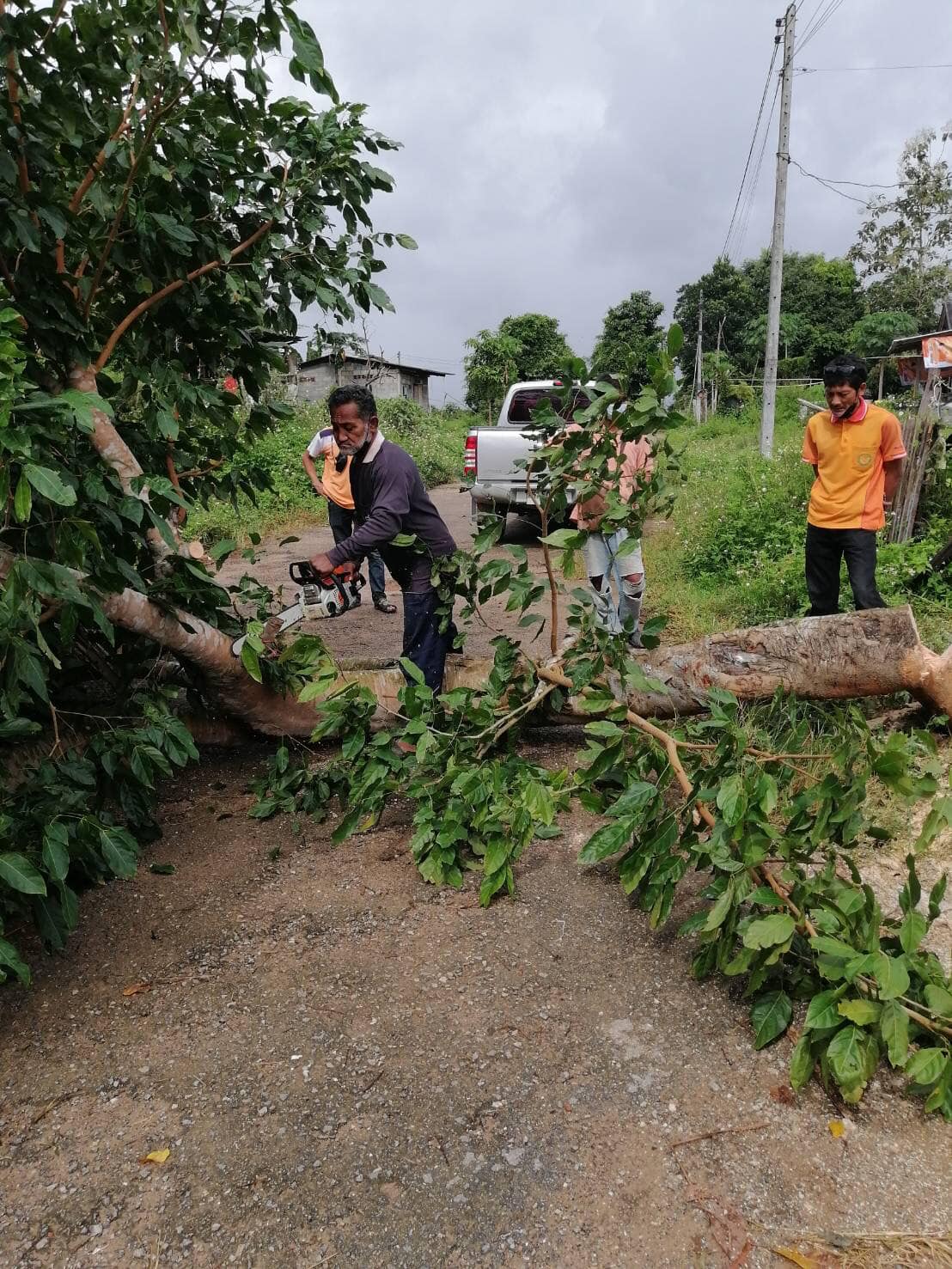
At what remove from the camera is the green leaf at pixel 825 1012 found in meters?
1.83

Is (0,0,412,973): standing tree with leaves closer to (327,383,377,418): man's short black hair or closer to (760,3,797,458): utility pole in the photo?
(327,383,377,418): man's short black hair

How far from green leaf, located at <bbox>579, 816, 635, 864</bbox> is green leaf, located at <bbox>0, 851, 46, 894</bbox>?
4.60 ft

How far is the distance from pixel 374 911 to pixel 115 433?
198 cm

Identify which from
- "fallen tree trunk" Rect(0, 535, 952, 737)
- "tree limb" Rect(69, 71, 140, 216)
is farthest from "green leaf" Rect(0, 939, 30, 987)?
"tree limb" Rect(69, 71, 140, 216)

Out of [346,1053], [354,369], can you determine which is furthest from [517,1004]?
[354,369]

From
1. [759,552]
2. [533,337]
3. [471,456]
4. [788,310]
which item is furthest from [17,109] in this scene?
[788,310]

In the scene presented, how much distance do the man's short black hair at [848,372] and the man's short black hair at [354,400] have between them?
2193 mm

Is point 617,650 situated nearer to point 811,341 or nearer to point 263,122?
point 263,122

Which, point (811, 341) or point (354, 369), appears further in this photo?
point (811, 341)

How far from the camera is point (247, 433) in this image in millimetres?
3484

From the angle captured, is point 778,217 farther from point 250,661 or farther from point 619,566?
point 250,661

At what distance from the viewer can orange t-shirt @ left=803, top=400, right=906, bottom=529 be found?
391 cm

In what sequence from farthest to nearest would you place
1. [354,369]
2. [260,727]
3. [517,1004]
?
[354,369], [260,727], [517,1004]

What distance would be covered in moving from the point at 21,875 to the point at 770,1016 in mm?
1892
